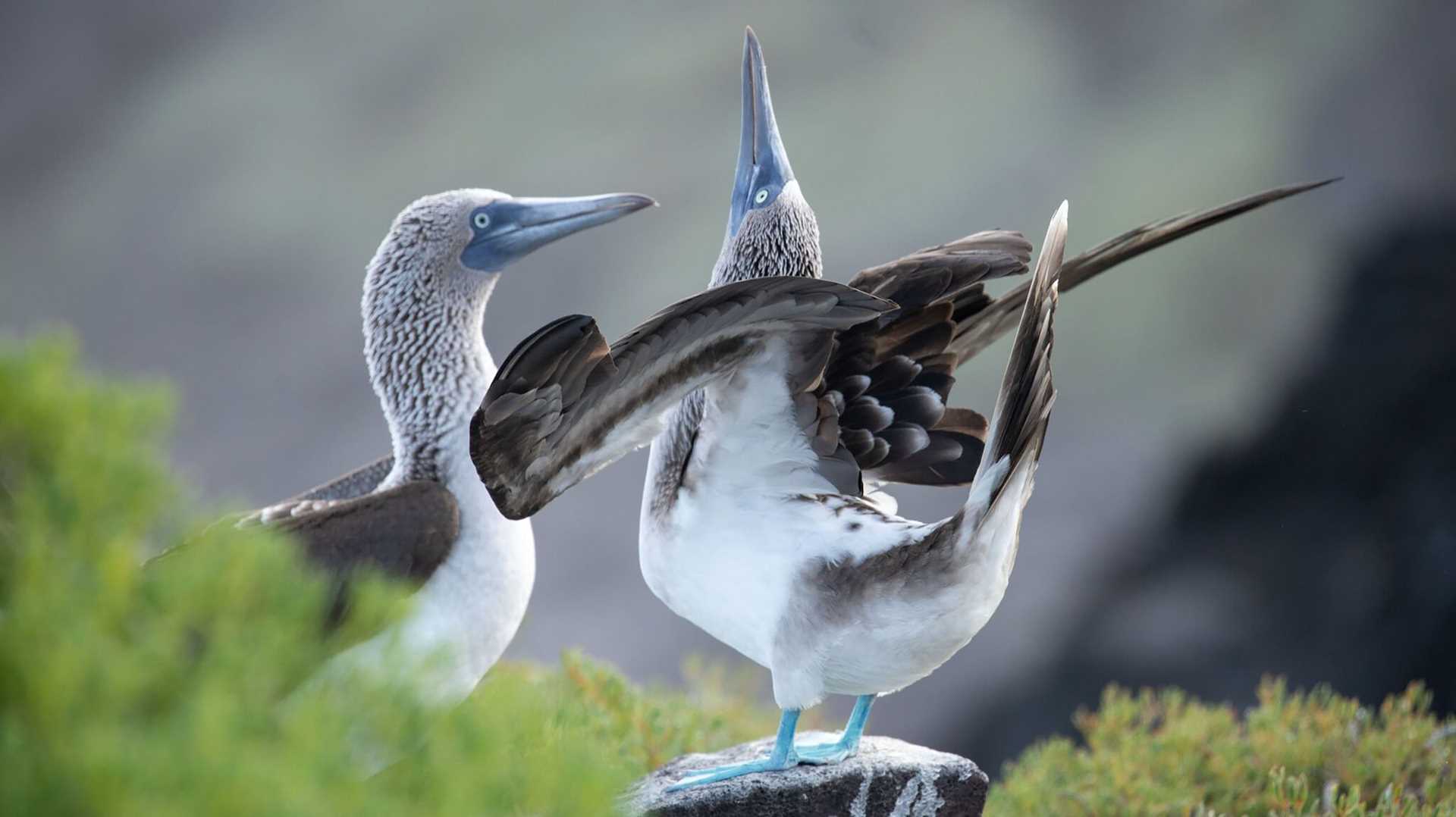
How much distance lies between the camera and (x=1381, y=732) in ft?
10.8

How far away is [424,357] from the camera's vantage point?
250 cm

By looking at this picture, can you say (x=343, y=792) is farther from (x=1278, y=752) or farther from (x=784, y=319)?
(x=1278, y=752)

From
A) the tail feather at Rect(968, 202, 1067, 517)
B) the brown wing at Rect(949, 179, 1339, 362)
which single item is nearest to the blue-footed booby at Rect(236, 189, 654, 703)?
the brown wing at Rect(949, 179, 1339, 362)

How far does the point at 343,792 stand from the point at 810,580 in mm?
1316

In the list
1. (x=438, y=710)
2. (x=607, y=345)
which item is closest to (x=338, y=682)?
(x=438, y=710)

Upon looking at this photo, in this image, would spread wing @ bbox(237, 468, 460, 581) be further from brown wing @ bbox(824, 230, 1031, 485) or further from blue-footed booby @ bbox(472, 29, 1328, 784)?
brown wing @ bbox(824, 230, 1031, 485)

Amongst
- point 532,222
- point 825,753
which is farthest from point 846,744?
point 532,222

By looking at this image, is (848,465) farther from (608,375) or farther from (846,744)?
(608,375)

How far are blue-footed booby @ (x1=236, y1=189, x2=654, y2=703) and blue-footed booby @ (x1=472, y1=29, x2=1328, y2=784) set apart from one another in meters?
0.28

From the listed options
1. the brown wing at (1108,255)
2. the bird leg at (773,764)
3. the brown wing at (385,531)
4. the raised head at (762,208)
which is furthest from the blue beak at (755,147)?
the bird leg at (773,764)

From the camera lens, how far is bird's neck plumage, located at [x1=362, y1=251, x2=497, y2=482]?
245 cm

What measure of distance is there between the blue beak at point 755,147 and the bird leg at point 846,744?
0.86 m

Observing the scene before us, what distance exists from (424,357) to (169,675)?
168 centimetres

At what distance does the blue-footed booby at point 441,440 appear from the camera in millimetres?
2238
